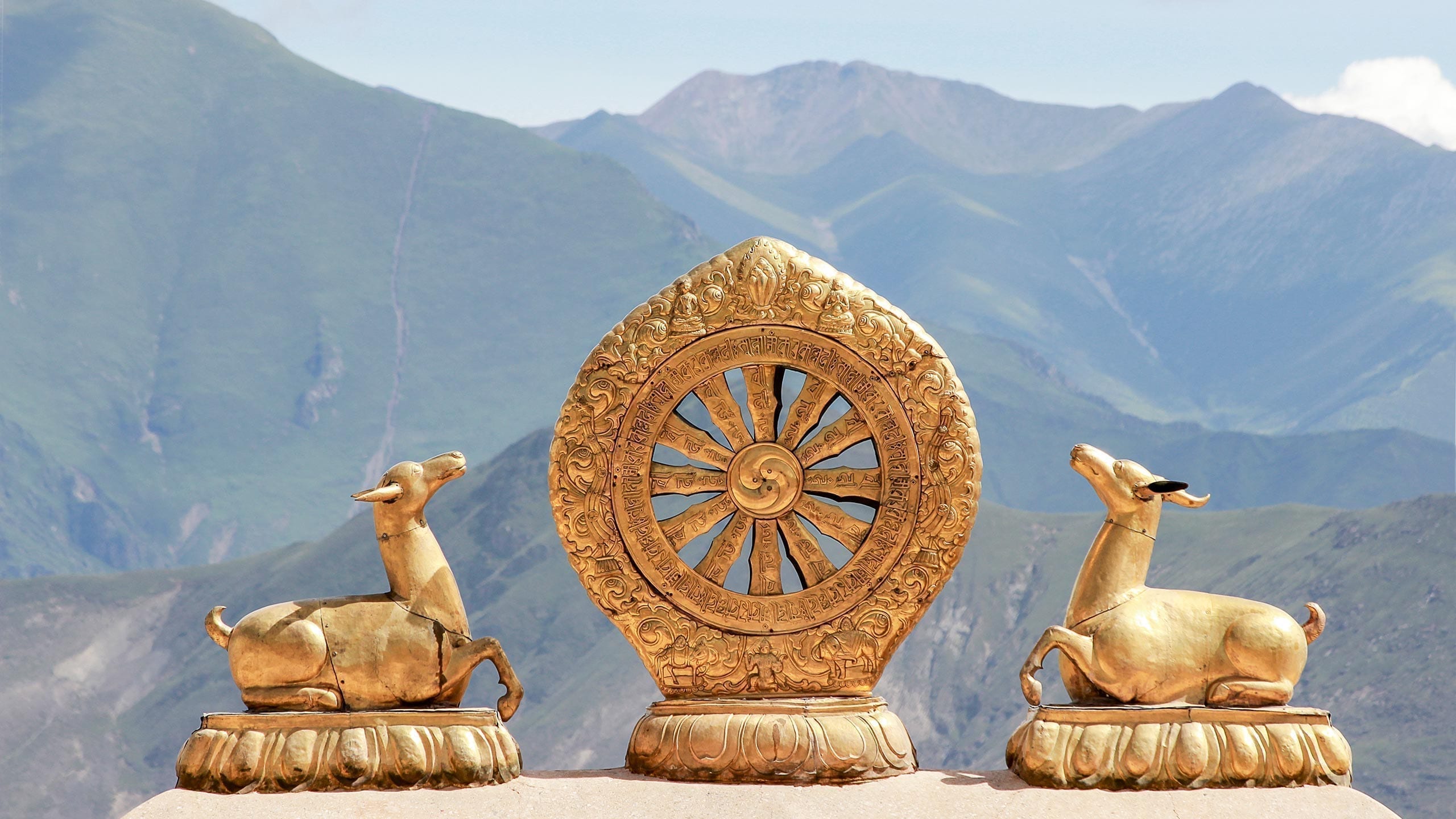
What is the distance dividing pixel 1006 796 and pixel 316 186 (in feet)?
293

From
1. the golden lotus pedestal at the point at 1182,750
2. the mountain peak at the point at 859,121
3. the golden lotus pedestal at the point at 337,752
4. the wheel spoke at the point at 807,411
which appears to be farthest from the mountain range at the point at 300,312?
the golden lotus pedestal at the point at 337,752

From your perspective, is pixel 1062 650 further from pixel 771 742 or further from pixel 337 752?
pixel 337 752

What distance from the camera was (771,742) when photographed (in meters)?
8.44

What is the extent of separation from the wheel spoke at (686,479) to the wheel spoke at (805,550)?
0.32 metres

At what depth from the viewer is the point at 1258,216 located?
11375 cm

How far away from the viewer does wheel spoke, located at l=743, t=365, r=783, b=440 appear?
877 centimetres

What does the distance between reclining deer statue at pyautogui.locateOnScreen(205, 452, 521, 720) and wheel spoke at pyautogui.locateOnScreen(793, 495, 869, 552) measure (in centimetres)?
150

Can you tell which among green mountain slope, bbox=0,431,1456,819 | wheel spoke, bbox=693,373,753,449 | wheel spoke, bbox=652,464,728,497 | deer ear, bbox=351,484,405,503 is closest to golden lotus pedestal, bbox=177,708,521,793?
deer ear, bbox=351,484,405,503

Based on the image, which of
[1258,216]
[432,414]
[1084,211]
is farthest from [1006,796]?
[1084,211]

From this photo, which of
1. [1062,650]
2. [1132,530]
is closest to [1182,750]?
[1062,650]

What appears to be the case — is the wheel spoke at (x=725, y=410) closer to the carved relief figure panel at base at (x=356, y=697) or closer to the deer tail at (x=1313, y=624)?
the carved relief figure panel at base at (x=356, y=697)

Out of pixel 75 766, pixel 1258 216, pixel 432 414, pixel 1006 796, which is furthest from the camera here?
pixel 1258 216

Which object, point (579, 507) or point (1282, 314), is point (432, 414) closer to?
point (1282, 314)

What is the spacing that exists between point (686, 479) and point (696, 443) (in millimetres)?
176
